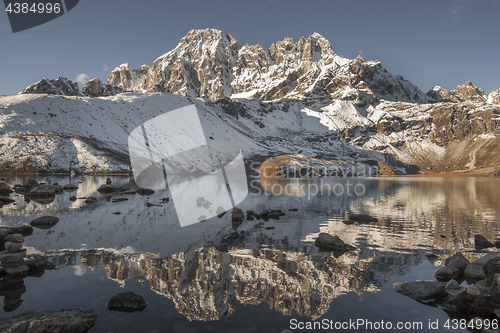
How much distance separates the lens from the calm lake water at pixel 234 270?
12336mm

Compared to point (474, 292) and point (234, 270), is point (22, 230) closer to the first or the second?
point (234, 270)

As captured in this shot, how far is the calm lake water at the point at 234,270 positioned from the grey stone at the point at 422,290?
18.4 inches

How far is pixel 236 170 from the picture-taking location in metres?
187

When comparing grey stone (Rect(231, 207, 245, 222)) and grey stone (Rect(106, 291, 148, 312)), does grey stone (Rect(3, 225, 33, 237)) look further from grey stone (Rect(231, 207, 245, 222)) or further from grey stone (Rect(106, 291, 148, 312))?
grey stone (Rect(231, 207, 245, 222))

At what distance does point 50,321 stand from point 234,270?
9068 millimetres

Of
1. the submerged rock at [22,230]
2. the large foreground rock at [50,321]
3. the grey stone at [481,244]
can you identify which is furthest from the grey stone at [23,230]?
the grey stone at [481,244]

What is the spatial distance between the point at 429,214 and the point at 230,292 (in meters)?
35.1

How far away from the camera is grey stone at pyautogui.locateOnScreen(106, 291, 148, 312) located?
12.5 metres

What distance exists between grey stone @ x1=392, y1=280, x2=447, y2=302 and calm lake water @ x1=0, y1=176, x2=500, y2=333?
0.47 m

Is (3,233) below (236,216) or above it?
above

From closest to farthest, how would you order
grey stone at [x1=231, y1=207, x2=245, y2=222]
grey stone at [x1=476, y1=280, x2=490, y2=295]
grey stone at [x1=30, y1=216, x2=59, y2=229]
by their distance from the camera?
grey stone at [x1=476, y1=280, x2=490, y2=295], grey stone at [x1=30, y1=216, x2=59, y2=229], grey stone at [x1=231, y1=207, x2=245, y2=222]

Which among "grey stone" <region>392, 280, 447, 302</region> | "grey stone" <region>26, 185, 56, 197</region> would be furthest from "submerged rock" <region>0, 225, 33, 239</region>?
"grey stone" <region>26, 185, 56, 197</region>

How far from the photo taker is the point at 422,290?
14438 mm

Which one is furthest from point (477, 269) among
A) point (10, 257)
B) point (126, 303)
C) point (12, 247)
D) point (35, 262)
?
point (12, 247)
